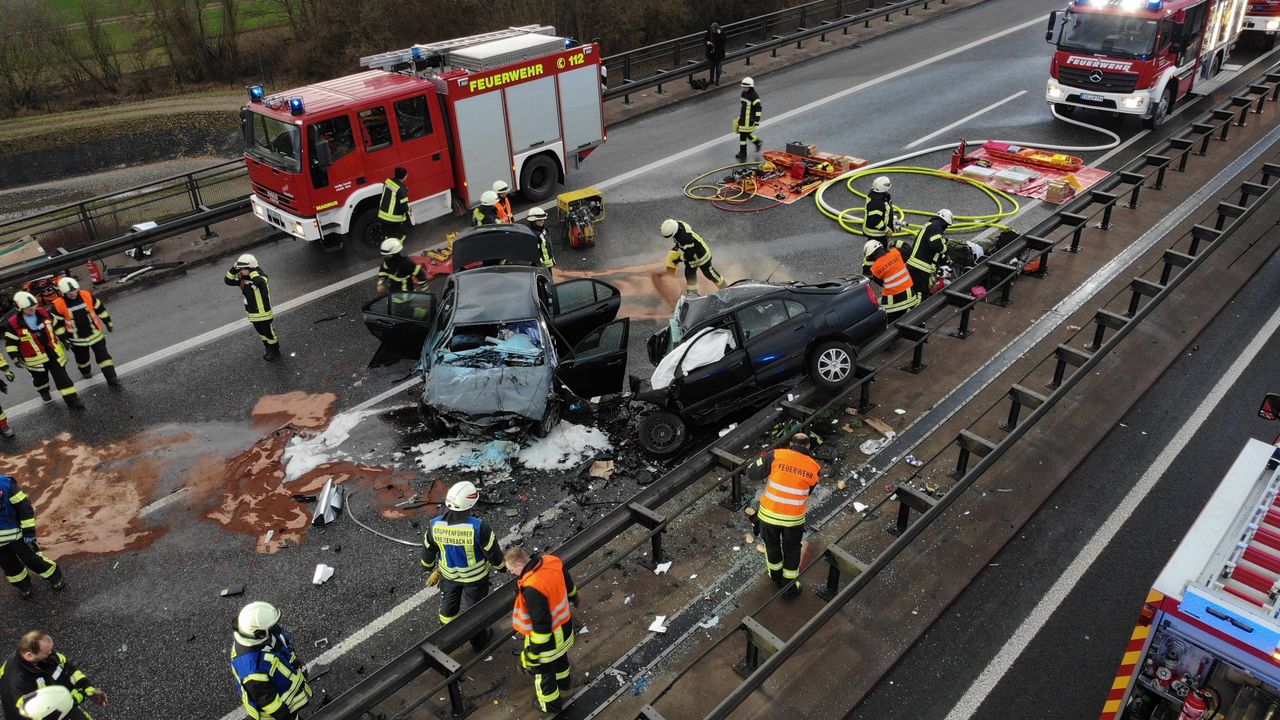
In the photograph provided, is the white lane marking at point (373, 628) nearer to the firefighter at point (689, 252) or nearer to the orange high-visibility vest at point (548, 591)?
the orange high-visibility vest at point (548, 591)

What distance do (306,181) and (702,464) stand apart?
7.93m

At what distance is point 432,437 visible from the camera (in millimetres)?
9383

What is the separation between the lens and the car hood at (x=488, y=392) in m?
8.51

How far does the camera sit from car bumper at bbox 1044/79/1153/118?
51.8 feet

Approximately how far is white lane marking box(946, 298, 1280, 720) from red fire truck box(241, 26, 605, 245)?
34.1 feet

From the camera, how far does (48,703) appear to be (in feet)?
17.5

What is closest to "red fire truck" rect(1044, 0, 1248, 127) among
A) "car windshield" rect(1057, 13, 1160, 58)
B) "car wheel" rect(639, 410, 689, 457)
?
"car windshield" rect(1057, 13, 1160, 58)

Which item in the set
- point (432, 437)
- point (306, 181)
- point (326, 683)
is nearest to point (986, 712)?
point (326, 683)

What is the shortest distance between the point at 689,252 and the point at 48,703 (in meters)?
8.31

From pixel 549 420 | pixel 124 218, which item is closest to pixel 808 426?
pixel 549 420

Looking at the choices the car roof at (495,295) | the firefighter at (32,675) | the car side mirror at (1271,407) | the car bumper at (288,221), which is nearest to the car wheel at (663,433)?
the car roof at (495,295)

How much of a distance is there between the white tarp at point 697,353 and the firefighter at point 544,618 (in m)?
3.19

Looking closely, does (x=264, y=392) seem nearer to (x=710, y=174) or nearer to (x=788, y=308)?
(x=788, y=308)

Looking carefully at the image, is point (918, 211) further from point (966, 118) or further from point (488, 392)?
point (488, 392)
